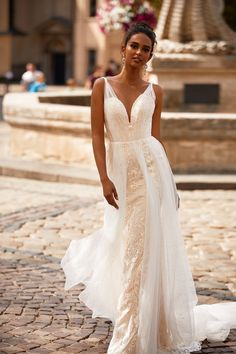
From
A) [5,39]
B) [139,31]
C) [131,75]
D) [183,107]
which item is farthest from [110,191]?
[5,39]

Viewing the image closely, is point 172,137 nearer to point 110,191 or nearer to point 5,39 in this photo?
point 110,191

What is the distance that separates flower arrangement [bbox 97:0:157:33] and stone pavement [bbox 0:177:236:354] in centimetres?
1698

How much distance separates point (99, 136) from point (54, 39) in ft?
205

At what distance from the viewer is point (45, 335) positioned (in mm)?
6238

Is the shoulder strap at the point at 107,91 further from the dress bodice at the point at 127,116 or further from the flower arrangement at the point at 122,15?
the flower arrangement at the point at 122,15

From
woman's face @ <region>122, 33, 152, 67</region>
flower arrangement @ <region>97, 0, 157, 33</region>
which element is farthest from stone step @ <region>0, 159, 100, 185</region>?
flower arrangement @ <region>97, 0, 157, 33</region>

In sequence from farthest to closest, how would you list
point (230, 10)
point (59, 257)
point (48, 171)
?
point (230, 10)
point (48, 171)
point (59, 257)

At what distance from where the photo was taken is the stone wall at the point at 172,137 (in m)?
13.7

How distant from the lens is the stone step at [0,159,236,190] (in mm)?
13211

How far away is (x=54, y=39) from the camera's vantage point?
2662 inches

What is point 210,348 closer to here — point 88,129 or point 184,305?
point 184,305

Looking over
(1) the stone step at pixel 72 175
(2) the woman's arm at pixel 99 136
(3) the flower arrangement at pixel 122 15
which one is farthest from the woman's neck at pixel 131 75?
(3) the flower arrangement at pixel 122 15

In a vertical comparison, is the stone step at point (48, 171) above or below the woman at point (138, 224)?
below

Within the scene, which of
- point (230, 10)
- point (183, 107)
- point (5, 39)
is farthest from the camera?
point (5, 39)
